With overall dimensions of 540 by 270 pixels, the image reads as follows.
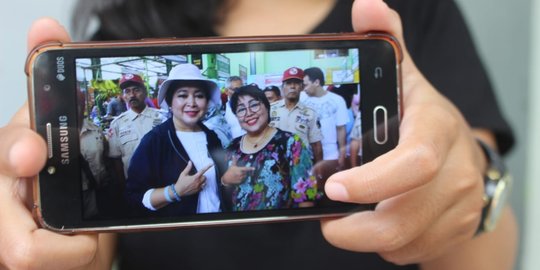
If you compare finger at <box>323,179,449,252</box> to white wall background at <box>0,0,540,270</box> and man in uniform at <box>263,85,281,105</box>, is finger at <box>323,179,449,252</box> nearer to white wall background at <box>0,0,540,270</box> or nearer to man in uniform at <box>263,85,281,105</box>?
man in uniform at <box>263,85,281,105</box>

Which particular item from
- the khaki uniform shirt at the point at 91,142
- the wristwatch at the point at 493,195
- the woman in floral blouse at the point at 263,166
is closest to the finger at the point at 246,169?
the woman in floral blouse at the point at 263,166

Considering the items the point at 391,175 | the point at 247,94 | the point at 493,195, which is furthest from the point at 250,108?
the point at 493,195

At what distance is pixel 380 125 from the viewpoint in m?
0.36

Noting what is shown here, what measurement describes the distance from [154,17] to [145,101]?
217 millimetres

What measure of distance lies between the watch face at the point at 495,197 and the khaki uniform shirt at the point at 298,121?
18 cm

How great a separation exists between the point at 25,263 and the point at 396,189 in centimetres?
24

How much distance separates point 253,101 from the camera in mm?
349

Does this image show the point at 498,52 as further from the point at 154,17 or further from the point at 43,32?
the point at 43,32

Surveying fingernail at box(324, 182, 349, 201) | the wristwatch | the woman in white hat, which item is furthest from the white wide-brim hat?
the wristwatch

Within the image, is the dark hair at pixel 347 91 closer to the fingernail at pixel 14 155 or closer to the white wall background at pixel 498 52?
the fingernail at pixel 14 155

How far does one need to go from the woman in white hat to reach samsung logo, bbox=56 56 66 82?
0.23 ft

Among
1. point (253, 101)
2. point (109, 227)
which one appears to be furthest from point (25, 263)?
point (253, 101)

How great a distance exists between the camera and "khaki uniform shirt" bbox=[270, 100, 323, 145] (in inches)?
13.9

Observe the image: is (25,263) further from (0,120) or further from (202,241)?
(0,120)
